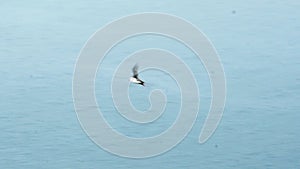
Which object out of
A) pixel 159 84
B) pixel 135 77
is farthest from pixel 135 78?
pixel 159 84

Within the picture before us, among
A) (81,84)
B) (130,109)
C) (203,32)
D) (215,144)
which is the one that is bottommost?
A: (215,144)

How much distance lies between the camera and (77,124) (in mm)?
3479

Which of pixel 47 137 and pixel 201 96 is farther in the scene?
pixel 201 96

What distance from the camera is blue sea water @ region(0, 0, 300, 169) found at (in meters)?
3.17

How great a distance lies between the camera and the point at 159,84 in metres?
3.88

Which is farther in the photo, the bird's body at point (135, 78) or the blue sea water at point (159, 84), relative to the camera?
the bird's body at point (135, 78)

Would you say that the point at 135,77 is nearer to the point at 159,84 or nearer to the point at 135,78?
the point at 135,78

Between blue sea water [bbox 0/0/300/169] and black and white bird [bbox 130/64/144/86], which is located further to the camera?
black and white bird [bbox 130/64/144/86]

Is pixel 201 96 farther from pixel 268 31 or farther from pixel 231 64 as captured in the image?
pixel 268 31

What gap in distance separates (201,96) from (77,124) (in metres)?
0.70

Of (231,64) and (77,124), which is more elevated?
(231,64)

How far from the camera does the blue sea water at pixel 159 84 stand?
317 cm

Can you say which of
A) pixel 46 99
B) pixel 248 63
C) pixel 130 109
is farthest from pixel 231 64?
pixel 46 99

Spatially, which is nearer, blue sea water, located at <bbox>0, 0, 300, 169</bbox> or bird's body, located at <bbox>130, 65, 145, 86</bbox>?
blue sea water, located at <bbox>0, 0, 300, 169</bbox>
